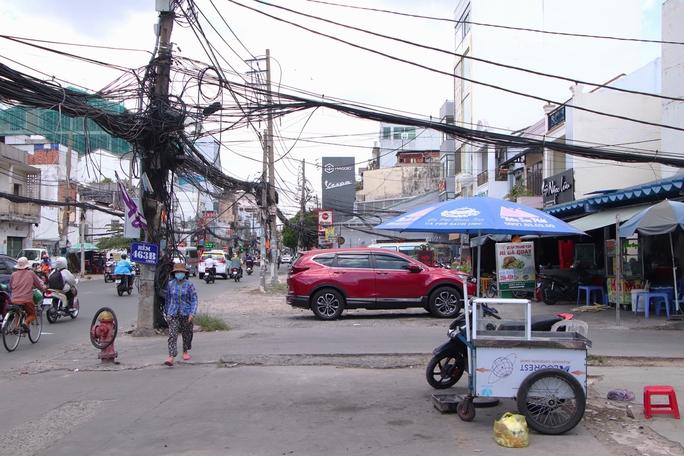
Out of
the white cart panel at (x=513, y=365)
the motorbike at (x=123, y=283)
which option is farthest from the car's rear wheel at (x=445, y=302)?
the motorbike at (x=123, y=283)

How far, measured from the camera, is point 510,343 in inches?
235

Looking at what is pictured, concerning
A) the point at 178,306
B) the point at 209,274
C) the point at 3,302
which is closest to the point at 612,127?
the point at 178,306

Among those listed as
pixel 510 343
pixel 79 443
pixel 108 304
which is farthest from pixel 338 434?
pixel 108 304

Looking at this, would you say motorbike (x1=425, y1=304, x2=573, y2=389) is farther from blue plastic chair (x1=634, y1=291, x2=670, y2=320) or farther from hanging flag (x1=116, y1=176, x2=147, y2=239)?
blue plastic chair (x1=634, y1=291, x2=670, y2=320)

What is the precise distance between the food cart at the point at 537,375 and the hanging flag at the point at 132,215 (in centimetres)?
839

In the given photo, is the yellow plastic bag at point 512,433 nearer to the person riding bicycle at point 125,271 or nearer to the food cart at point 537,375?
the food cart at point 537,375

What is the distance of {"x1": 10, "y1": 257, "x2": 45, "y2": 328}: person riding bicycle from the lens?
37.2 ft

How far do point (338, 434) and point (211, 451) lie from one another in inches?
47.5

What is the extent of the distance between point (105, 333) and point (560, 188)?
59.5 ft

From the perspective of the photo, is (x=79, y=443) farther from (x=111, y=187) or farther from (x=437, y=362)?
(x=111, y=187)

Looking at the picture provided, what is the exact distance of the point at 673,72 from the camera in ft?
61.4

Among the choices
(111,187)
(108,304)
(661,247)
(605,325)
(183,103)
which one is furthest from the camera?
(111,187)

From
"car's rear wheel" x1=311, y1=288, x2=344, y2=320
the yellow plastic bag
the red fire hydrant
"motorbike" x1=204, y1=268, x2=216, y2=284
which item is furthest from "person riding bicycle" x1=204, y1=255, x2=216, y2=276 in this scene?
the yellow plastic bag

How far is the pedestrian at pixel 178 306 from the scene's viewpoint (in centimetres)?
946
